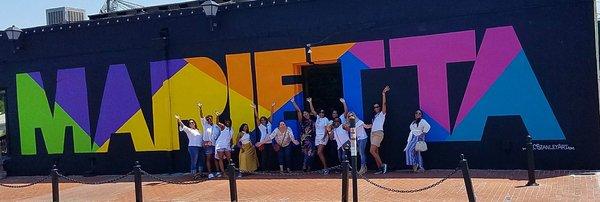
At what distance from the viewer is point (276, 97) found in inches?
595

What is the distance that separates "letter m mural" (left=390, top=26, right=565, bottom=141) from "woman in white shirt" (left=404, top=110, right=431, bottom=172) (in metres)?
0.50

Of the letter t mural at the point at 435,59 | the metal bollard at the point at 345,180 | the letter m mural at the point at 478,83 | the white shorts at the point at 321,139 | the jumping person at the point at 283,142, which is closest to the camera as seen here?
the metal bollard at the point at 345,180

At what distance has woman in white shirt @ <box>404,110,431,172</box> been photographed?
13.2 metres

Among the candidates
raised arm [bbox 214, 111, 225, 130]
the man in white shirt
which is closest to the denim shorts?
the man in white shirt

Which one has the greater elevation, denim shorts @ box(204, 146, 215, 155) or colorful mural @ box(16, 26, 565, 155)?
colorful mural @ box(16, 26, 565, 155)

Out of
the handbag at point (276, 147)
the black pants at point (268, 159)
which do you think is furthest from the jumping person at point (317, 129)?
the black pants at point (268, 159)

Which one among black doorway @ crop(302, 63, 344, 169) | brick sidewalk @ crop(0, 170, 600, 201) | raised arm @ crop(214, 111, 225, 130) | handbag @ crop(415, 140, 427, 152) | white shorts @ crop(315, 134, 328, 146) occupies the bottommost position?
brick sidewalk @ crop(0, 170, 600, 201)

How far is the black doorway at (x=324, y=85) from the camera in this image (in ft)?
48.4

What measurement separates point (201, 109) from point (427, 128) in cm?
563

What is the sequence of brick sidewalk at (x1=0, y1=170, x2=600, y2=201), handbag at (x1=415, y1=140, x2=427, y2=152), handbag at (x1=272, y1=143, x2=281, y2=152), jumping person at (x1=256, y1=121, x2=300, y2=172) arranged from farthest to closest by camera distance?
handbag at (x1=272, y1=143, x2=281, y2=152)
jumping person at (x1=256, y1=121, x2=300, y2=172)
handbag at (x1=415, y1=140, x2=427, y2=152)
brick sidewalk at (x1=0, y1=170, x2=600, y2=201)

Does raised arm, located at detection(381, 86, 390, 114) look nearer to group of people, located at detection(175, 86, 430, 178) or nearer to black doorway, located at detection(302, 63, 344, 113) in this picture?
group of people, located at detection(175, 86, 430, 178)

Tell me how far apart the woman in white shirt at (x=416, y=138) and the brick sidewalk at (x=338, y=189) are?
346mm

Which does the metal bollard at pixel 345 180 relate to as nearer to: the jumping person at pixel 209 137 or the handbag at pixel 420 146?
the handbag at pixel 420 146

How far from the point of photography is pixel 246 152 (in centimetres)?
1475
